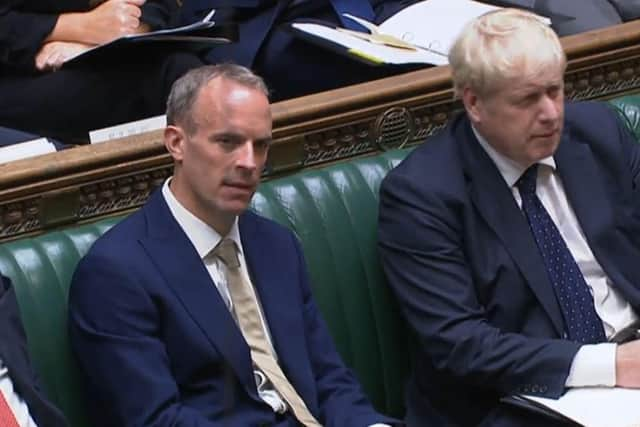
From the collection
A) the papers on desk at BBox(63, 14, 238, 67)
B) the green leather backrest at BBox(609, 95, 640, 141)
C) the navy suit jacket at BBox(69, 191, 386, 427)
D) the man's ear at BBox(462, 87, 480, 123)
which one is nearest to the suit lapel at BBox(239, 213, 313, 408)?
the navy suit jacket at BBox(69, 191, 386, 427)

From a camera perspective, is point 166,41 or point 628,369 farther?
point 166,41

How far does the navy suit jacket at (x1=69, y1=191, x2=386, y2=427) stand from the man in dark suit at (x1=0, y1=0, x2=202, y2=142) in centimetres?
73

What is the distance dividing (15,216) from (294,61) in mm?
1005

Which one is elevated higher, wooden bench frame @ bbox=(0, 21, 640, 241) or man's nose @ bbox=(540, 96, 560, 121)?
man's nose @ bbox=(540, 96, 560, 121)

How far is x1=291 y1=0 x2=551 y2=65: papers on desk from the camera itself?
350 centimetres

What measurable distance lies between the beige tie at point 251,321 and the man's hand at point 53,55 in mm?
889

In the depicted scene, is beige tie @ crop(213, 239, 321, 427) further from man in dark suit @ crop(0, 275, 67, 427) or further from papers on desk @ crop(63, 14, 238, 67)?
papers on desk @ crop(63, 14, 238, 67)

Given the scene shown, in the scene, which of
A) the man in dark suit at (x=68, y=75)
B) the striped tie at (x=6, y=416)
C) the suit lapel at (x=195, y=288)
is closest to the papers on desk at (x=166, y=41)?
the man in dark suit at (x=68, y=75)

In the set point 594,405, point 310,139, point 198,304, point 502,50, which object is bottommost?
point 594,405

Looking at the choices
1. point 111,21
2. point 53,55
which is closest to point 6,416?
point 53,55

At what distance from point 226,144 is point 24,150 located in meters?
0.55

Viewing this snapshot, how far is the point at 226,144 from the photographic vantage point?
8.84 feet

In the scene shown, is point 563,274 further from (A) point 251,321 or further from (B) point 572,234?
(A) point 251,321

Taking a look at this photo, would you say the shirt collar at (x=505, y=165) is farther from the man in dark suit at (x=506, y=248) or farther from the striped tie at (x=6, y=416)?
the striped tie at (x=6, y=416)
